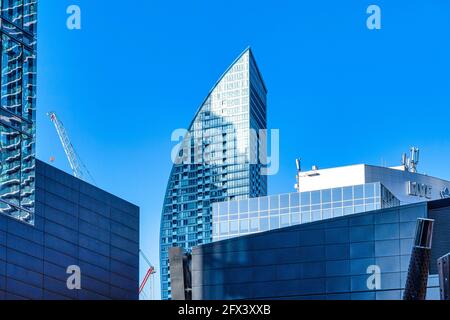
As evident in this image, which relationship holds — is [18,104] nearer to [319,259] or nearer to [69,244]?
[69,244]

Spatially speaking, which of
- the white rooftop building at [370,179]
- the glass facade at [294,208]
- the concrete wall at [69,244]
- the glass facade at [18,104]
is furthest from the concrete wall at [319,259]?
the white rooftop building at [370,179]

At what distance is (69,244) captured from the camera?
5241 inches

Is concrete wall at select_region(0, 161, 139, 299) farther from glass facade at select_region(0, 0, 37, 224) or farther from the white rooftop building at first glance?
the white rooftop building

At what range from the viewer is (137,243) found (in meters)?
158

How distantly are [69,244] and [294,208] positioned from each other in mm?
56003

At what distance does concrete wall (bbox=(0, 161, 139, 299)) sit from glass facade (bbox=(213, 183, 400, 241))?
1080 inches

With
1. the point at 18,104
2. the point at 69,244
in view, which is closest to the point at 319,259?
the point at 69,244

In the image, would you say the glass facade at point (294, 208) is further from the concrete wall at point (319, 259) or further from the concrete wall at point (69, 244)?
the concrete wall at point (319, 259)

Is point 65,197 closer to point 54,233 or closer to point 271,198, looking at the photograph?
point 54,233

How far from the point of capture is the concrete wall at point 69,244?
384 feet

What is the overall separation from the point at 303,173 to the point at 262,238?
106430 millimetres

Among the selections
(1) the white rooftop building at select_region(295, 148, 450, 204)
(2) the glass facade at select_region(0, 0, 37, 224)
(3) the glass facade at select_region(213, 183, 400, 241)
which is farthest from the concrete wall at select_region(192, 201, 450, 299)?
(1) the white rooftop building at select_region(295, 148, 450, 204)

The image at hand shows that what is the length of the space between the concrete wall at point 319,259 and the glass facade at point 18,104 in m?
39.3
